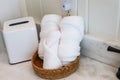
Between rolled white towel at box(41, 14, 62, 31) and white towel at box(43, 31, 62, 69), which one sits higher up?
rolled white towel at box(41, 14, 62, 31)

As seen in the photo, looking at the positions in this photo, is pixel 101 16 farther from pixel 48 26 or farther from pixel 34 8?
pixel 34 8

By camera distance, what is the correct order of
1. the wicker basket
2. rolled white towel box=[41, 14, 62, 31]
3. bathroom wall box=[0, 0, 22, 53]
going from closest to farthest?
the wicker basket → rolled white towel box=[41, 14, 62, 31] → bathroom wall box=[0, 0, 22, 53]

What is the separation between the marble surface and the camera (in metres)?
0.86

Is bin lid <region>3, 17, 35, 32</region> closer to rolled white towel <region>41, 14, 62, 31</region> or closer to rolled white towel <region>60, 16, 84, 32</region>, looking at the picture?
rolled white towel <region>41, 14, 62, 31</region>

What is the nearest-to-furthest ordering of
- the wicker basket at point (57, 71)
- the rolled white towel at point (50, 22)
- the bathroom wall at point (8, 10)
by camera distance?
the wicker basket at point (57, 71) → the rolled white towel at point (50, 22) → the bathroom wall at point (8, 10)

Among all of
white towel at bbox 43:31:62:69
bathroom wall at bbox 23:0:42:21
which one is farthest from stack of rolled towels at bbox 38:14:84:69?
bathroom wall at bbox 23:0:42:21

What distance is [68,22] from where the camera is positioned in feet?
2.88

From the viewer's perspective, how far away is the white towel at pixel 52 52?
0.85 m

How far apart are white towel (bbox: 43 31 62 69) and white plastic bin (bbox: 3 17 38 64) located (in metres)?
0.15

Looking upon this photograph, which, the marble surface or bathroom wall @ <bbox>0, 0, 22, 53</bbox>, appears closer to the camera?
the marble surface

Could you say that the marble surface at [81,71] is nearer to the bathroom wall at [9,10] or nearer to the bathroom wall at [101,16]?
the bathroom wall at [101,16]

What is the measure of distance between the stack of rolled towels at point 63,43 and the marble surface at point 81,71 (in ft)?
0.26

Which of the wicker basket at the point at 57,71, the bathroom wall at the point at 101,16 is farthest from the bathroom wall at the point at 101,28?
the wicker basket at the point at 57,71

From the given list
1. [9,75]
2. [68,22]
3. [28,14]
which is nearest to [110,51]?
[68,22]
